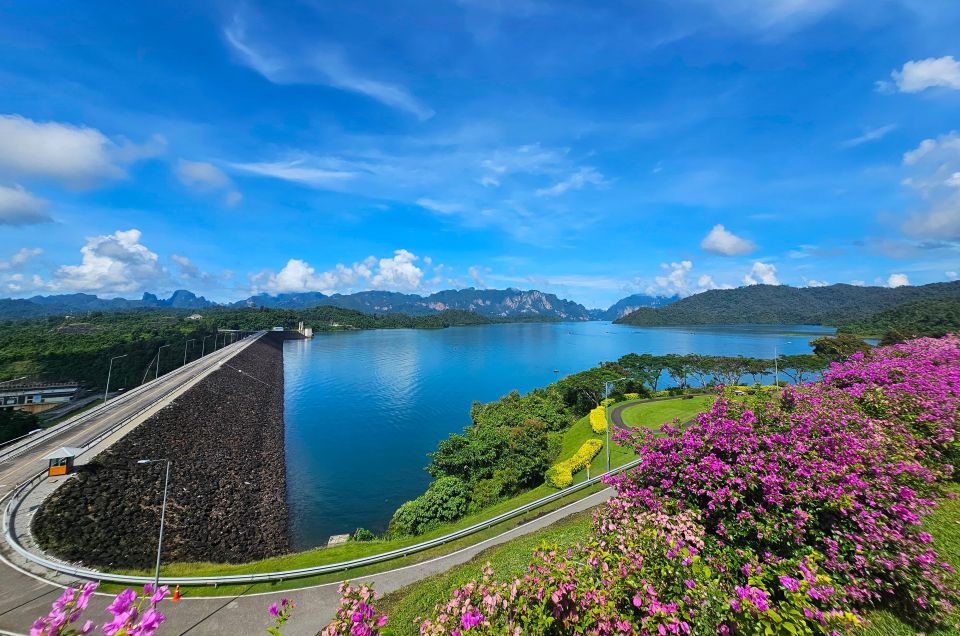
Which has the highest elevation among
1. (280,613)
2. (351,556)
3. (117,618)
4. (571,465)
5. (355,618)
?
A: (117,618)

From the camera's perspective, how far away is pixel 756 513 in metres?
7.06

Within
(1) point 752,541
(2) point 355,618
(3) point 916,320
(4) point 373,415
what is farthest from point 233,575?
(3) point 916,320

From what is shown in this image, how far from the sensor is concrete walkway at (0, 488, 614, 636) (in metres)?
13.4

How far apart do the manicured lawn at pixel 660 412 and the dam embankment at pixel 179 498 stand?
99.2 feet


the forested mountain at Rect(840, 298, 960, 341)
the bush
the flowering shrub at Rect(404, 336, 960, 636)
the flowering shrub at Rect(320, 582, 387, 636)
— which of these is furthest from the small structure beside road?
the forested mountain at Rect(840, 298, 960, 341)

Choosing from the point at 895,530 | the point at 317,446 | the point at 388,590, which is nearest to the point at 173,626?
the point at 388,590

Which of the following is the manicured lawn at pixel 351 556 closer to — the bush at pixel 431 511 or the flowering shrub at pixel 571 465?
the flowering shrub at pixel 571 465

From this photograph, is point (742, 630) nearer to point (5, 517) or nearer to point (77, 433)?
point (5, 517)

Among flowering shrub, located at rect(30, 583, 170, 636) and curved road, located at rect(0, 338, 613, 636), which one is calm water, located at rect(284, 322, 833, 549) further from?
flowering shrub, located at rect(30, 583, 170, 636)

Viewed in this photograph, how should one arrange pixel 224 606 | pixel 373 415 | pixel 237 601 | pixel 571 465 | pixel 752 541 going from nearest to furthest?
pixel 752 541, pixel 224 606, pixel 237 601, pixel 571 465, pixel 373 415

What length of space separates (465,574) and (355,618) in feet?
35.5

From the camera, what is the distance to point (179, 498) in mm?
27078

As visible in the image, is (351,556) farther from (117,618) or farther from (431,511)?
(117,618)

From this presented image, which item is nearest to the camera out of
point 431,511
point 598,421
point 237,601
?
point 237,601
